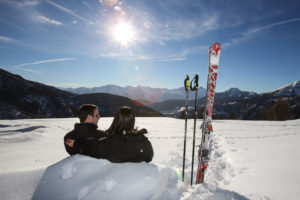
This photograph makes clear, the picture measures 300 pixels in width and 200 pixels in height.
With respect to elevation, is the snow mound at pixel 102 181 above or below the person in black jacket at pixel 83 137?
below

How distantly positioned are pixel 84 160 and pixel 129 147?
78 cm

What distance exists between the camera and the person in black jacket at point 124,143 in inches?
104

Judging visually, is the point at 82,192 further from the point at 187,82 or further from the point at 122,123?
the point at 187,82

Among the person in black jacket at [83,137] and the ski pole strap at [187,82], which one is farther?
the ski pole strap at [187,82]

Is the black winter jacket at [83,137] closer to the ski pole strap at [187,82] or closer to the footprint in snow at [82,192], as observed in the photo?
the footprint in snow at [82,192]

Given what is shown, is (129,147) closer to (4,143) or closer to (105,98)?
(4,143)

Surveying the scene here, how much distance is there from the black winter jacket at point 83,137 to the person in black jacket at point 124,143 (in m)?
0.27

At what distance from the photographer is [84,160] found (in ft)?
8.59

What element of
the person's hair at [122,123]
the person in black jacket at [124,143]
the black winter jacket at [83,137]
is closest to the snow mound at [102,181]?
the person in black jacket at [124,143]

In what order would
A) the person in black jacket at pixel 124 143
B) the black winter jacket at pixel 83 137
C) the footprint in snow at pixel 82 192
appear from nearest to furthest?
the footprint in snow at pixel 82 192 → the person in black jacket at pixel 124 143 → the black winter jacket at pixel 83 137

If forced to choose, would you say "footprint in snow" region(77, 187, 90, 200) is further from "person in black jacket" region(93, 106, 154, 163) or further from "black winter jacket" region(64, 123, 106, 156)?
"black winter jacket" region(64, 123, 106, 156)

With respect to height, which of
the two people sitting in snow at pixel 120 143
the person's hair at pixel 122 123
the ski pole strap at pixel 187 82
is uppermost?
the ski pole strap at pixel 187 82

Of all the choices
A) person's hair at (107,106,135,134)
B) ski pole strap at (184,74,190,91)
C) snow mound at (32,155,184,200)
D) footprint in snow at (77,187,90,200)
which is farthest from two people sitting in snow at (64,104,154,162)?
ski pole strap at (184,74,190,91)

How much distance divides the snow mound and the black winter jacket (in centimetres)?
36
